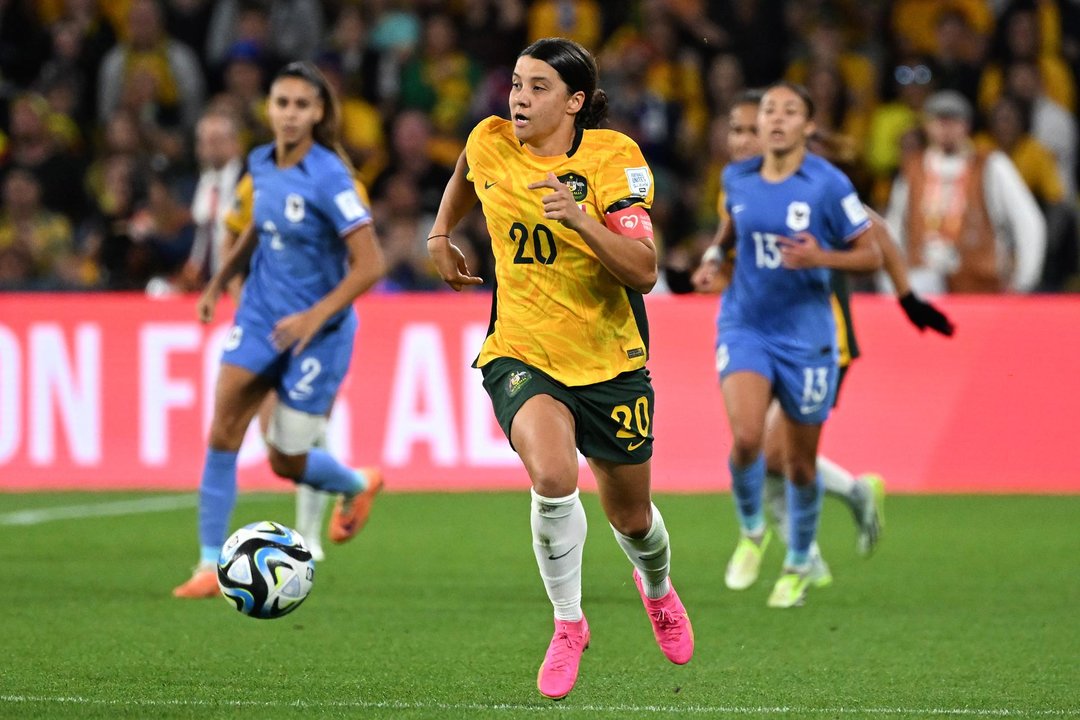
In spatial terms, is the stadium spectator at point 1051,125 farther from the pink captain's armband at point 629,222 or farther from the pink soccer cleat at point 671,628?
the pink captain's armband at point 629,222

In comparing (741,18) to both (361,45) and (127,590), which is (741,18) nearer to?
(361,45)

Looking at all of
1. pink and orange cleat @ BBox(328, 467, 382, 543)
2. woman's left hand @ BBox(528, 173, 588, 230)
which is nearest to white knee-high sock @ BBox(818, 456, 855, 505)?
pink and orange cleat @ BBox(328, 467, 382, 543)

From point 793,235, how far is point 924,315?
1.08 m

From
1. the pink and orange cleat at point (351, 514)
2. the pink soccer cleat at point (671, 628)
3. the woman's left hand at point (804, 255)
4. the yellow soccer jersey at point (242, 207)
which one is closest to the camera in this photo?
the pink soccer cleat at point (671, 628)

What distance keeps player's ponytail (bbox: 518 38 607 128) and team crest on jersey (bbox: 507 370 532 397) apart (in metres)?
0.82

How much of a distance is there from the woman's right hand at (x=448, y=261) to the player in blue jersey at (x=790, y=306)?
7.42 feet

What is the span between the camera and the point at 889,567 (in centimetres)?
911

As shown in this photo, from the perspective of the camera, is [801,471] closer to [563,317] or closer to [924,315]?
Result: [924,315]

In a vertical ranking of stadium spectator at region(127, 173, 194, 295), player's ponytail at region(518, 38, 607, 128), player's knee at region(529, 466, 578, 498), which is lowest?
stadium spectator at region(127, 173, 194, 295)

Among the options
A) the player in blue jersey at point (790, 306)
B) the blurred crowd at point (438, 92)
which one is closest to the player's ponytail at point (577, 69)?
the player in blue jersey at point (790, 306)

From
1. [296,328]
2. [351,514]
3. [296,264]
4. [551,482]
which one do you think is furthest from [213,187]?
[551,482]

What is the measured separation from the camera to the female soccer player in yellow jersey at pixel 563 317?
5539 millimetres

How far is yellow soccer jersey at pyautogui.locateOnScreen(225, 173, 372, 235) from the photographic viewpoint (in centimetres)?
848

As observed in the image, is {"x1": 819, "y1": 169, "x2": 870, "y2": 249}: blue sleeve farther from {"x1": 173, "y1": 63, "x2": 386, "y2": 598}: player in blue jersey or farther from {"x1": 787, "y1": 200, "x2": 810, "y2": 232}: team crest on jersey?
{"x1": 173, "y1": 63, "x2": 386, "y2": 598}: player in blue jersey
